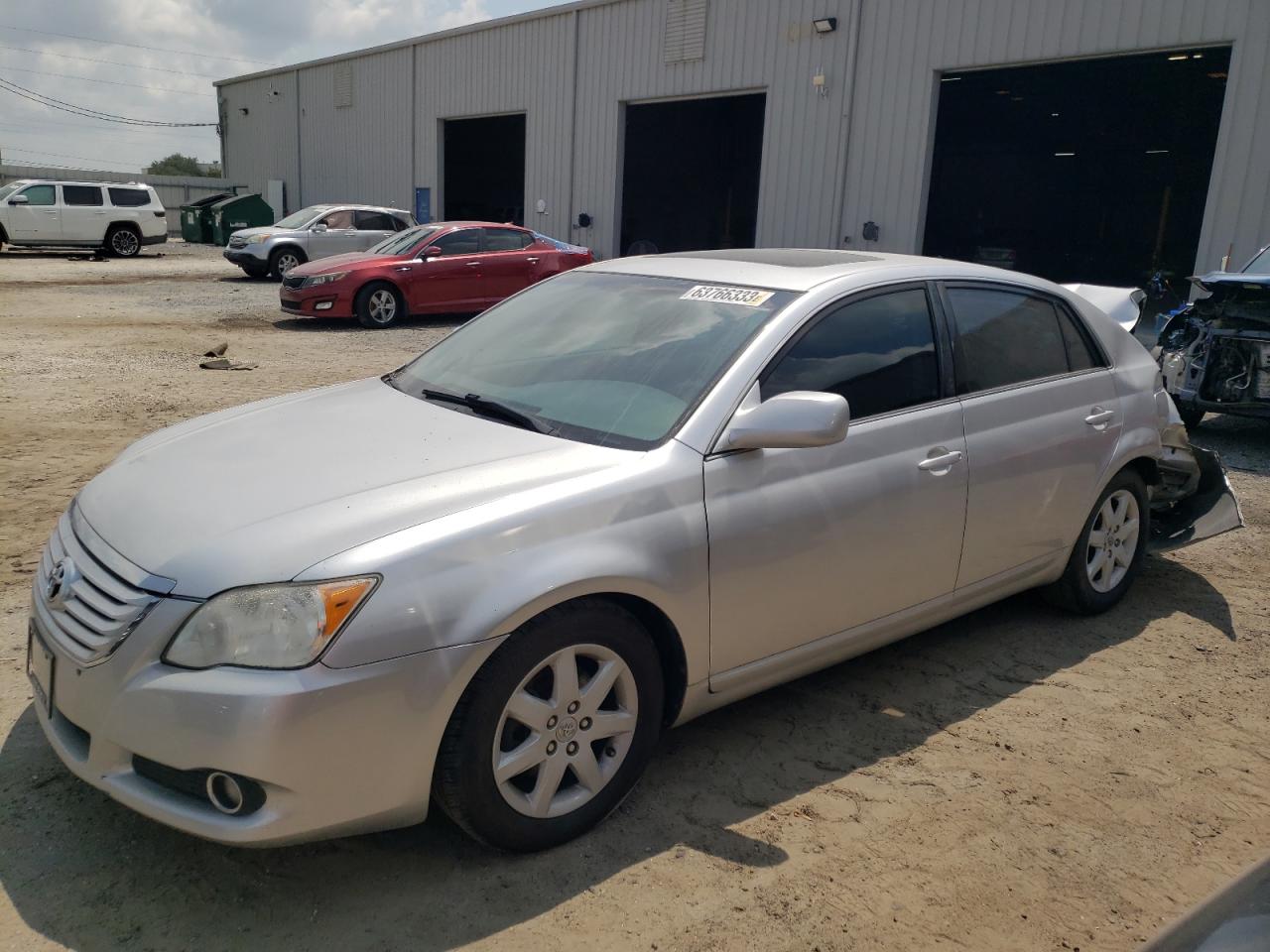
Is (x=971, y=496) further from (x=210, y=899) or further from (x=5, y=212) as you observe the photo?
(x=5, y=212)

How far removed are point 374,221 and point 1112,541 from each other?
1837 cm

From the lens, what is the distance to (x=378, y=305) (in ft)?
48.3

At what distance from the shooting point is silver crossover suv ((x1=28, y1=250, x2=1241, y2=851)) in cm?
244

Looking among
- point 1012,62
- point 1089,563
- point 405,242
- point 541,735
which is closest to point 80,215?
point 405,242

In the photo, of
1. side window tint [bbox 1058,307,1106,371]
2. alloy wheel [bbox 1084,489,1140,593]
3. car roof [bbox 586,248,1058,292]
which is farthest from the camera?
alloy wheel [bbox 1084,489,1140,593]

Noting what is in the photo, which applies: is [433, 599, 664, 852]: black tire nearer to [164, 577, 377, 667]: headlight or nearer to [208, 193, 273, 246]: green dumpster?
[164, 577, 377, 667]: headlight

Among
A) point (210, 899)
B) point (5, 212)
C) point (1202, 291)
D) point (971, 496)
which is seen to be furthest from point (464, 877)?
point (5, 212)

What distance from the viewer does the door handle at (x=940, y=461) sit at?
3.64 meters

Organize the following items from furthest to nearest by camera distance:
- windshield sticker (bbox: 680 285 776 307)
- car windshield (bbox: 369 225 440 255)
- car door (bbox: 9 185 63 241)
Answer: car door (bbox: 9 185 63 241)
car windshield (bbox: 369 225 440 255)
windshield sticker (bbox: 680 285 776 307)

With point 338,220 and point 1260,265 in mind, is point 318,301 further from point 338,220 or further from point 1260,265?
point 1260,265

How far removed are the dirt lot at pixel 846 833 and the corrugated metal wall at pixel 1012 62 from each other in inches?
389

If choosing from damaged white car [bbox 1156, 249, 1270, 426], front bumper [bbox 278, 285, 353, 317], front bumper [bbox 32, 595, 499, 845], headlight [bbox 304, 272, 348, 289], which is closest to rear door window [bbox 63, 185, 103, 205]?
front bumper [bbox 278, 285, 353, 317]

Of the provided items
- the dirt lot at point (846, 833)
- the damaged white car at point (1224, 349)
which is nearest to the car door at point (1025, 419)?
the dirt lot at point (846, 833)

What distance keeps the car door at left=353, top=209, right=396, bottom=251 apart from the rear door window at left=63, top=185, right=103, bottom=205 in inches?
350
